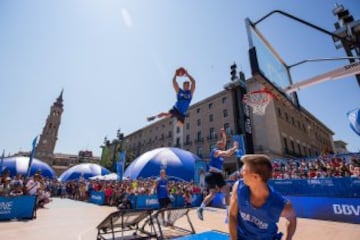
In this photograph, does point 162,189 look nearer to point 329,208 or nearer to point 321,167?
point 329,208

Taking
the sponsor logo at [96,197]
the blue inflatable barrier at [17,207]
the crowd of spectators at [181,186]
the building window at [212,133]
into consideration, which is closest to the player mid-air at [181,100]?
the crowd of spectators at [181,186]

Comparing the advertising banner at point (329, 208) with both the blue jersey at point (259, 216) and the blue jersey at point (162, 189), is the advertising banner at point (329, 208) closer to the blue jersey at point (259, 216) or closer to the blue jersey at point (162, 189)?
the blue jersey at point (162, 189)

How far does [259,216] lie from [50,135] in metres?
78.1

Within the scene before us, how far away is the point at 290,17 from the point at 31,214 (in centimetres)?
1310

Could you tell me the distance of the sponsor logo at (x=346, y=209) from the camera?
326 inches

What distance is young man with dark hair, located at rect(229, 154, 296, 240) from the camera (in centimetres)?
191

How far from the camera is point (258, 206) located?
1.95m

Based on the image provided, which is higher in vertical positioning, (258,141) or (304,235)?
(258,141)

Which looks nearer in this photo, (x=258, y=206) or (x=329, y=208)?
(x=258, y=206)

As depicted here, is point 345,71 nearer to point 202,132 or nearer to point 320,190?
point 320,190

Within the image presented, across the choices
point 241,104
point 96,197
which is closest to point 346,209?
point 241,104

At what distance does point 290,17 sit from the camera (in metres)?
5.25

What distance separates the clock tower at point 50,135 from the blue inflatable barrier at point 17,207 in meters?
62.8

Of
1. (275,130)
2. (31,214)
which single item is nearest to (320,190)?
(31,214)
